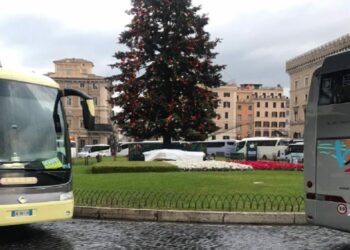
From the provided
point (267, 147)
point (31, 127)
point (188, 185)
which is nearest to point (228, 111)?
point (267, 147)

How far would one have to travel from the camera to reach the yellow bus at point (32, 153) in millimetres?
8547

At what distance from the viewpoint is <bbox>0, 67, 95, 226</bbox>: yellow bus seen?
8.55 m

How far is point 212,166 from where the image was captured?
25.3 meters

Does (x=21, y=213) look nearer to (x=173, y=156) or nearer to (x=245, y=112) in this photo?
(x=173, y=156)

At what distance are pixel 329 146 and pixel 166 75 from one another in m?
28.4

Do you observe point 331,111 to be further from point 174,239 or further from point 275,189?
point 275,189

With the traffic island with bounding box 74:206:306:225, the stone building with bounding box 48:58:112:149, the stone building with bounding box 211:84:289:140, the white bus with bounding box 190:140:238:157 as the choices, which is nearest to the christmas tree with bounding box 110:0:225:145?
the traffic island with bounding box 74:206:306:225

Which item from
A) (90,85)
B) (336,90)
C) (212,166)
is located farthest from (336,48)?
(336,90)

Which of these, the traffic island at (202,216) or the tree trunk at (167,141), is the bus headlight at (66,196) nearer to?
the traffic island at (202,216)

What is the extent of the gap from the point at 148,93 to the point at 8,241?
→ 2668 centimetres

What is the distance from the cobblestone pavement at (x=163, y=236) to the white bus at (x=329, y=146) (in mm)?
949

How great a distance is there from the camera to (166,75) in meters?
35.9

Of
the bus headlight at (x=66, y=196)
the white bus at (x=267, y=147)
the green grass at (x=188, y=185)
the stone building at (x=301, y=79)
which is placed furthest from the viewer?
the stone building at (x=301, y=79)

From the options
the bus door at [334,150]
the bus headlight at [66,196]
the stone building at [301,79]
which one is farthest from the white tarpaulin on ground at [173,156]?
the stone building at [301,79]
